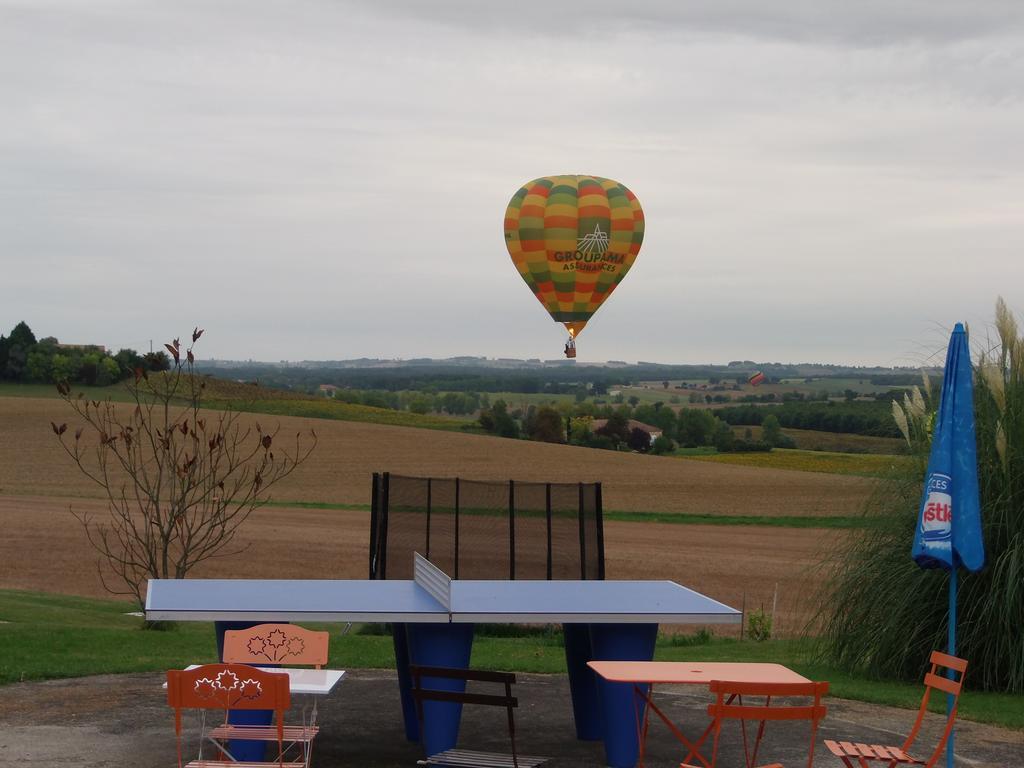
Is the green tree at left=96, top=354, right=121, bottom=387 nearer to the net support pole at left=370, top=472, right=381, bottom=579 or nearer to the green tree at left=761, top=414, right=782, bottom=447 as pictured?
the green tree at left=761, top=414, right=782, bottom=447

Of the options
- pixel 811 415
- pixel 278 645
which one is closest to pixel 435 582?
pixel 278 645

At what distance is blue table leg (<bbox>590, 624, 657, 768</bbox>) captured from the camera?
843 centimetres

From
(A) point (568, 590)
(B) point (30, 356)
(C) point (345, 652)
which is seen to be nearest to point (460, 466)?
(B) point (30, 356)

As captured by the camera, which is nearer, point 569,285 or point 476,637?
point 476,637

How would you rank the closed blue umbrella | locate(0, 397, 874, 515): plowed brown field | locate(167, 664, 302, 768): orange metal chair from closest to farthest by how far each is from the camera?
locate(167, 664, 302, 768): orange metal chair, the closed blue umbrella, locate(0, 397, 874, 515): plowed brown field

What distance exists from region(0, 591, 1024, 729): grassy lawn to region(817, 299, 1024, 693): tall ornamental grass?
0.98 feet

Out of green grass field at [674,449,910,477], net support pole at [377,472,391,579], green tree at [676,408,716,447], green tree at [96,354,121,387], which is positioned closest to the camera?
net support pole at [377,472,391,579]

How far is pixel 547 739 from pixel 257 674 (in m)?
3.02

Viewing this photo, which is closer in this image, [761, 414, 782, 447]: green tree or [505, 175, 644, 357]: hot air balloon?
[505, 175, 644, 357]: hot air balloon

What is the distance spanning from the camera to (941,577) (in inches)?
458

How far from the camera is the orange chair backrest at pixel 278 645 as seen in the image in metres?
8.26

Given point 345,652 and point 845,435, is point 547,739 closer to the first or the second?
point 345,652

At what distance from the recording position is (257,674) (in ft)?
22.8

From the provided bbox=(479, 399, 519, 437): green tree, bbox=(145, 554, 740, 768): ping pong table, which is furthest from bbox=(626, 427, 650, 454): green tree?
bbox=(145, 554, 740, 768): ping pong table
